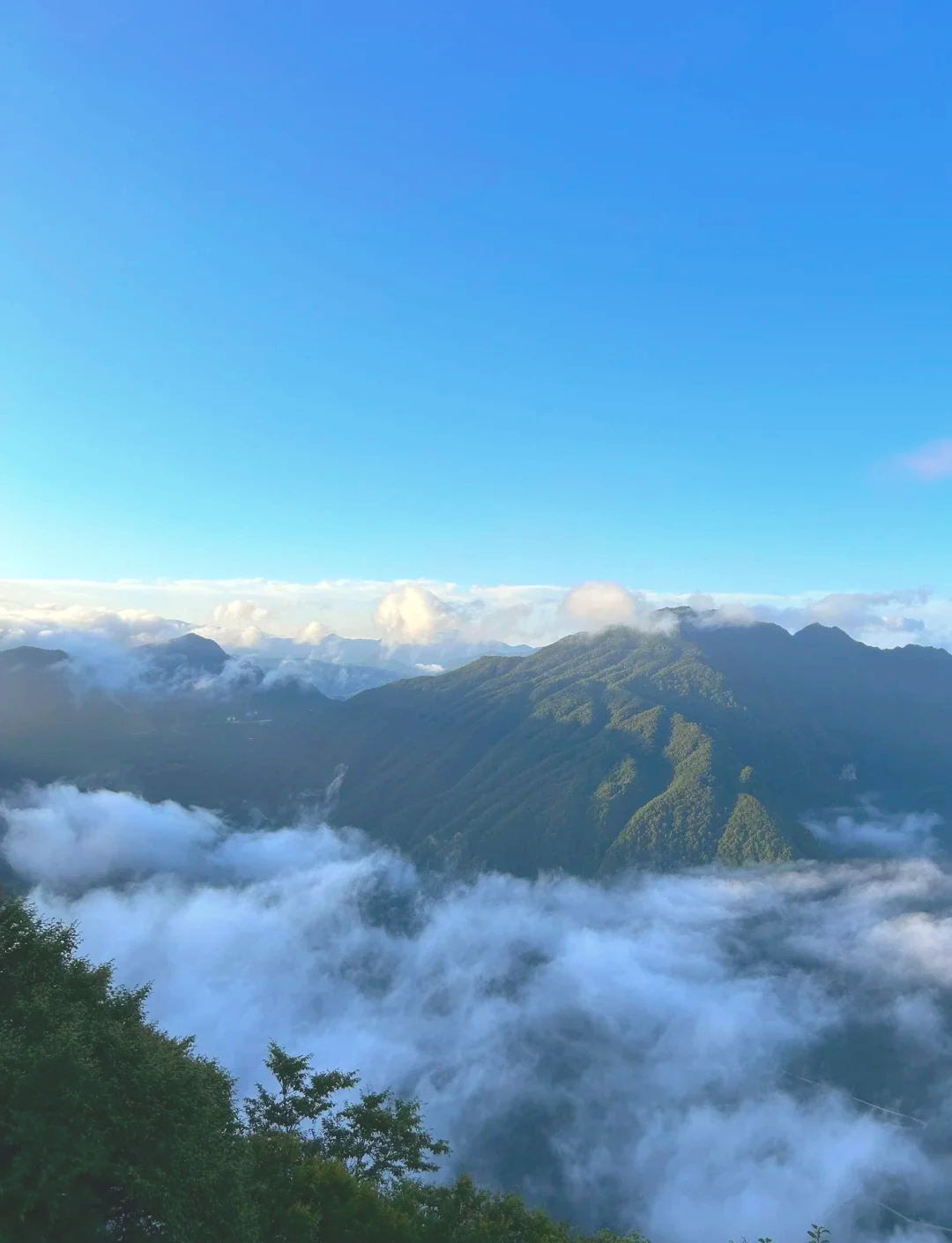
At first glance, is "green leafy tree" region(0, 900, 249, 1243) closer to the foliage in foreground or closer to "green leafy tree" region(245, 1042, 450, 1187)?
the foliage in foreground

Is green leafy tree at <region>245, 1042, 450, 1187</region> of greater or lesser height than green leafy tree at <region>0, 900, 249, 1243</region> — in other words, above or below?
below

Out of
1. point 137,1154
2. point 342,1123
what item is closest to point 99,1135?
point 137,1154

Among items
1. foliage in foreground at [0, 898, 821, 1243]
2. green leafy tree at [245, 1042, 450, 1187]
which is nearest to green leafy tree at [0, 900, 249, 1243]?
foliage in foreground at [0, 898, 821, 1243]

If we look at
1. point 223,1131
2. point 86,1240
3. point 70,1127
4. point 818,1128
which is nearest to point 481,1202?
point 223,1131

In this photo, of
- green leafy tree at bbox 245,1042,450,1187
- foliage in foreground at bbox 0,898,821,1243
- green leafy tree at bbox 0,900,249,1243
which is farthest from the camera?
green leafy tree at bbox 245,1042,450,1187

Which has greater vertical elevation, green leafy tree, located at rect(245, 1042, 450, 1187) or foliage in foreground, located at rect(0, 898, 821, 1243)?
foliage in foreground, located at rect(0, 898, 821, 1243)

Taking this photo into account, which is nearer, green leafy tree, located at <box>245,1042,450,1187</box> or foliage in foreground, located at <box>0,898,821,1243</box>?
foliage in foreground, located at <box>0,898,821,1243</box>

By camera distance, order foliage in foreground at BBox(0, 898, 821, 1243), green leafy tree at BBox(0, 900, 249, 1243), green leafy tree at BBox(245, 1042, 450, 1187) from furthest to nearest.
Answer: green leafy tree at BBox(245, 1042, 450, 1187)
foliage in foreground at BBox(0, 898, 821, 1243)
green leafy tree at BBox(0, 900, 249, 1243)

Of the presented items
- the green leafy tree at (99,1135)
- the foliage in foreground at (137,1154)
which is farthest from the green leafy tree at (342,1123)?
the green leafy tree at (99,1135)

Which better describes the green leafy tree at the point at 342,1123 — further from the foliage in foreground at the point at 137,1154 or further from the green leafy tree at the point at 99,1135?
the green leafy tree at the point at 99,1135

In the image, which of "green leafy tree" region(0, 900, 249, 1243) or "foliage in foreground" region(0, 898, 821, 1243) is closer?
"green leafy tree" region(0, 900, 249, 1243)
